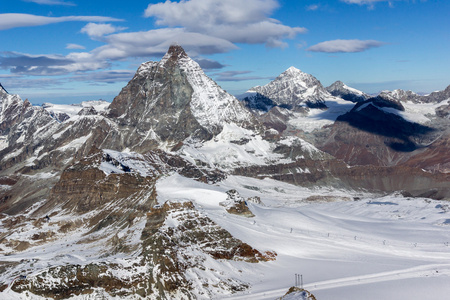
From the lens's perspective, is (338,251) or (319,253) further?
(338,251)

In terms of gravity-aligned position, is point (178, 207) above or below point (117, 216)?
above

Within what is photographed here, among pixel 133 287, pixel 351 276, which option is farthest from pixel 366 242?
pixel 133 287

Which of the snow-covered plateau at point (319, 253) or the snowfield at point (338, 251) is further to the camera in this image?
the snow-covered plateau at point (319, 253)

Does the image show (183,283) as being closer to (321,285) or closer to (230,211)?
(321,285)

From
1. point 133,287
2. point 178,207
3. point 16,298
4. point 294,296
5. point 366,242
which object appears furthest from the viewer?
point 366,242

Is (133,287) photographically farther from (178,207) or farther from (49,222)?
(49,222)

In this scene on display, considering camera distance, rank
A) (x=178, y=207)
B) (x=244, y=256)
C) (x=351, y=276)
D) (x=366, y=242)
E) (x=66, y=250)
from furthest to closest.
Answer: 1. (x=66, y=250)
2. (x=366, y=242)
3. (x=178, y=207)
4. (x=244, y=256)
5. (x=351, y=276)

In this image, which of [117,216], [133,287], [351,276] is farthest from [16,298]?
[117,216]

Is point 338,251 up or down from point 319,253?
down

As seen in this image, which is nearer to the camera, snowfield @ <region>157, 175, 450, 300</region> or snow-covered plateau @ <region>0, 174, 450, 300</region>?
snowfield @ <region>157, 175, 450, 300</region>

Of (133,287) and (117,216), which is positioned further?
(117,216)
